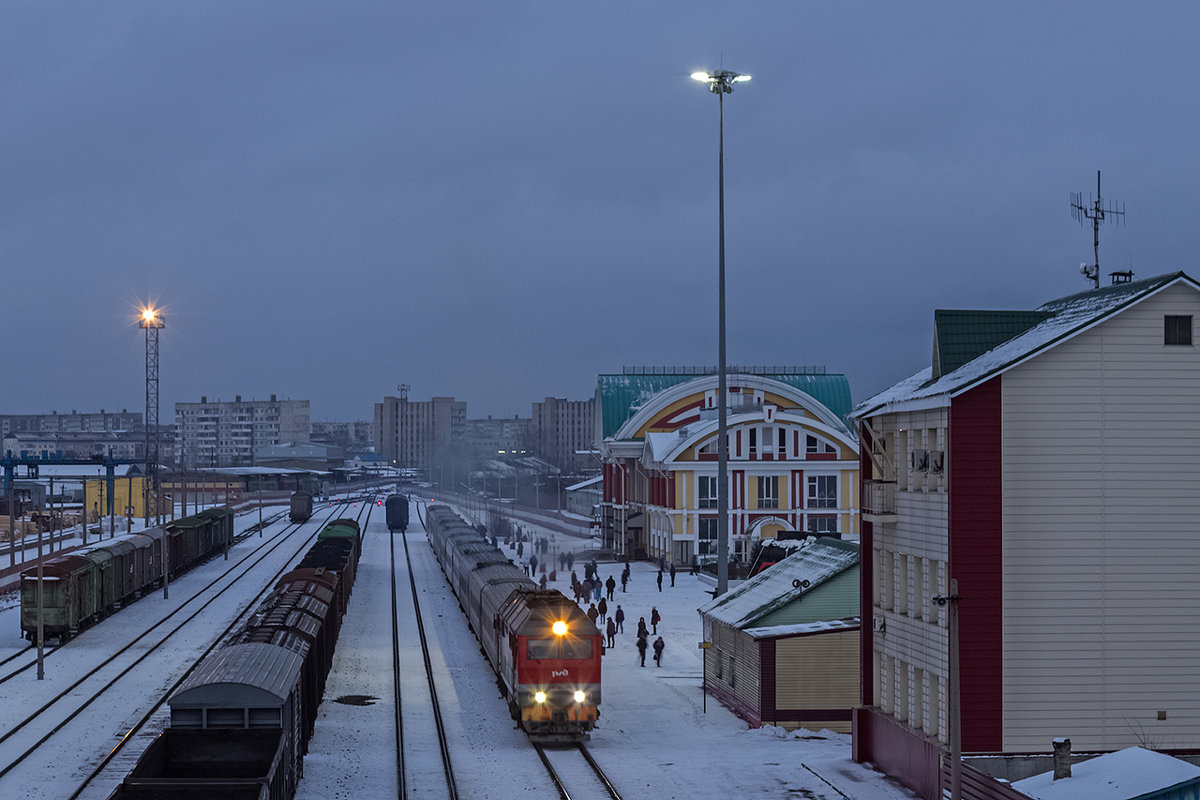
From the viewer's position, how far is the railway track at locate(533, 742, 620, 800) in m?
26.3

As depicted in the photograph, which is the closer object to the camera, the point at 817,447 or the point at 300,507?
the point at 817,447

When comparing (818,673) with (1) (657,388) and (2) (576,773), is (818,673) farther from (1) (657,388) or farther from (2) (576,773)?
(1) (657,388)

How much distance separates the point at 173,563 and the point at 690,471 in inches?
1248

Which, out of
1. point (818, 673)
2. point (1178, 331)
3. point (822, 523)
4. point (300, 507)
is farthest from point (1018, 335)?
point (300, 507)

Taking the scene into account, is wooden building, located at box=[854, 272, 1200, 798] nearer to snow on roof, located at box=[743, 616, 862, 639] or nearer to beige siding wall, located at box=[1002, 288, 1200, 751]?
beige siding wall, located at box=[1002, 288, 1200, 751]

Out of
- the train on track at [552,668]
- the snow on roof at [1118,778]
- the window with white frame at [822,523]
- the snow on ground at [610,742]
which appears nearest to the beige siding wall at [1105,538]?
the snow on roof at [1118,778]

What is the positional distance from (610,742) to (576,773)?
169 inches

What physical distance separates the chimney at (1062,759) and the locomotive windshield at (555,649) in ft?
41.2

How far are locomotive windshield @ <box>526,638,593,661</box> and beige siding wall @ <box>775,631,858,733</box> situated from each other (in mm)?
5295

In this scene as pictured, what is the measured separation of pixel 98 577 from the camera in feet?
180

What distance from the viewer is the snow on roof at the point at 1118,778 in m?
20.3

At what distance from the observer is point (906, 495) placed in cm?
2792

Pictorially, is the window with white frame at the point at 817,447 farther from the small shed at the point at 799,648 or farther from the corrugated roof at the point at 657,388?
the small shed at the point at 799,648

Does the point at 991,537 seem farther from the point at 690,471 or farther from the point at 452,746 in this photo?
the point at 690,471
